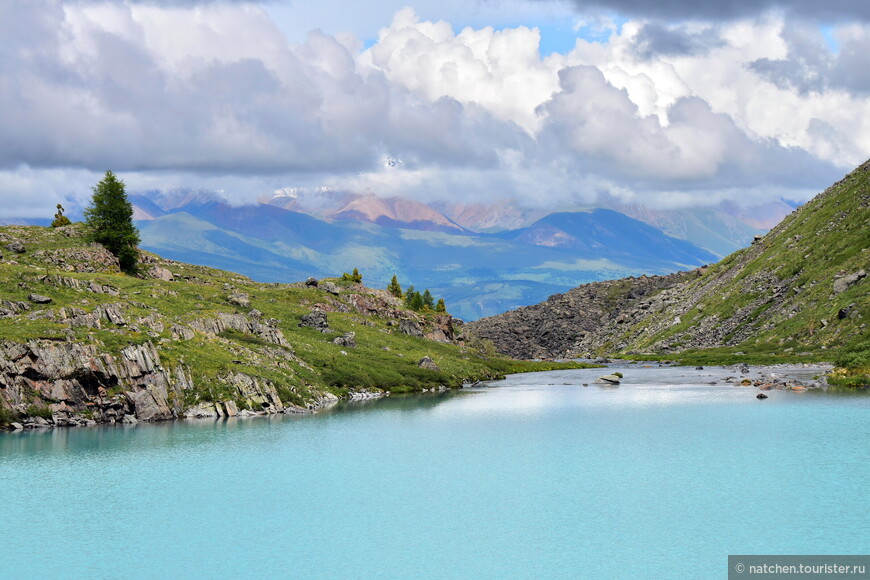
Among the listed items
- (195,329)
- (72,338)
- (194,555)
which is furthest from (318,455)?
(195,329)

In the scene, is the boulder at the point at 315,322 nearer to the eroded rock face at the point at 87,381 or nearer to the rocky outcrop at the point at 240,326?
the rocky outcrop at the point at 240,326

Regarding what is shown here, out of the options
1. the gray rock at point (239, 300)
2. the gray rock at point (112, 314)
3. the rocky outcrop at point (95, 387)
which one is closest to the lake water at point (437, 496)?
the rocky outcrop at point (95, 387)

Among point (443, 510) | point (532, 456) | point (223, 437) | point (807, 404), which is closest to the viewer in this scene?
point (443, 510)

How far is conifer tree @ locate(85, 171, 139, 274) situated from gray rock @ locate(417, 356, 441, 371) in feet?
203

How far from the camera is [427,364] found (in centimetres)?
15275

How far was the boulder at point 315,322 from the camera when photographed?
149 m

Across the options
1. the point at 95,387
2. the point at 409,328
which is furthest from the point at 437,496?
the point at 409,328

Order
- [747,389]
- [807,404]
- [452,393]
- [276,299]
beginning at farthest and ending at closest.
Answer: [276,299], [452,393], [747,389], [807,404]

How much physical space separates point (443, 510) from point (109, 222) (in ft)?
416

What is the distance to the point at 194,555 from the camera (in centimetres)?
4353

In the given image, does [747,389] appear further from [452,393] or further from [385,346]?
[385,346]

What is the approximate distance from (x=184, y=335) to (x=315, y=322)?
46.3 meters

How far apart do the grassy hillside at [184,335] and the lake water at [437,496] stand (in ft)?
23.5

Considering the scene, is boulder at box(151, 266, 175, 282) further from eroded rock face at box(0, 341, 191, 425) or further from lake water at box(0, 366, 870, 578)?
lake water at box(0, 366, 870, 578)
